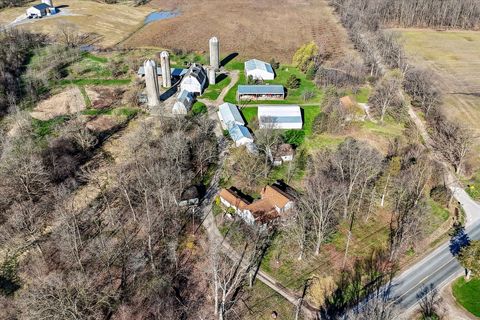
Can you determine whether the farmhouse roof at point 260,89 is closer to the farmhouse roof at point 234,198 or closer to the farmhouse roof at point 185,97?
the farmhouse roof at point 185,97

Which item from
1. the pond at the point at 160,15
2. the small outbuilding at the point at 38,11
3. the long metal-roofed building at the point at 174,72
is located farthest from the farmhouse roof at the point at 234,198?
the small outbuilding at the point at 38,11

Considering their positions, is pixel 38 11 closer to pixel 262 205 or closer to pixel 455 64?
pixel 262 205

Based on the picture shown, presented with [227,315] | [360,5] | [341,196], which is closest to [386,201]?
[341,196]

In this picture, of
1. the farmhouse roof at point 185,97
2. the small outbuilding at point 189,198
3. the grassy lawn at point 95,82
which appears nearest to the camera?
the small outbuilding at point 189,198

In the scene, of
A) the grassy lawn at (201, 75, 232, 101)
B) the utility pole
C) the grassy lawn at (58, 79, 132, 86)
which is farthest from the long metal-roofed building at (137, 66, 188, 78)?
the utility pole

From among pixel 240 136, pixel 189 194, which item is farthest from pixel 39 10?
pixel 189 194

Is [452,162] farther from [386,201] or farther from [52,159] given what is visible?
[52,159]

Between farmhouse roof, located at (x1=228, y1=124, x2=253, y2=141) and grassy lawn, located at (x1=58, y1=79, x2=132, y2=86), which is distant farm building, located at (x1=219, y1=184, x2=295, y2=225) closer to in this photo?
farmhouse roof, located at (x1=228, y1=124, x2=253, y2=141)
